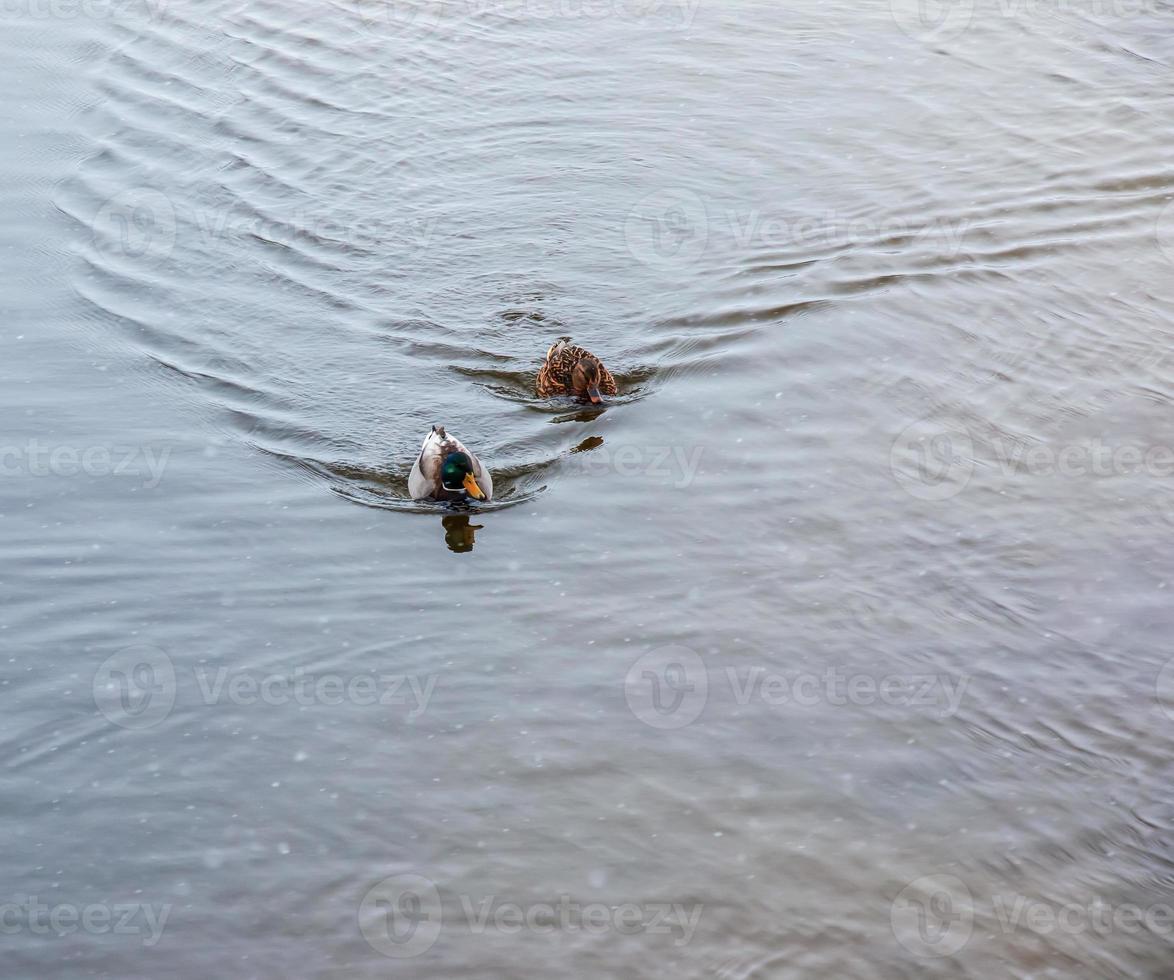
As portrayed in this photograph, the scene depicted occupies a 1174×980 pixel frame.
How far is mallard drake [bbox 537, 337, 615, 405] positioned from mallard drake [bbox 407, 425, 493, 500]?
48.2 inches

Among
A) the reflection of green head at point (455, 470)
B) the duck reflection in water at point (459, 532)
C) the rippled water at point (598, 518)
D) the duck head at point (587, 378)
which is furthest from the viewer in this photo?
the duck head at point (587, 378)

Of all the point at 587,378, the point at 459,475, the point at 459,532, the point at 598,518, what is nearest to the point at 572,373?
the point at 587,378

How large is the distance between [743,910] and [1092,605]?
11.5 feet

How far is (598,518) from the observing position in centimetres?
1049

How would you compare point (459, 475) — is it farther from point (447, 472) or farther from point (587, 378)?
point (587, 378)

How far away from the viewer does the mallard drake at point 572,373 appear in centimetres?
1131

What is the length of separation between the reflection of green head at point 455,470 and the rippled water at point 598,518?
0.43 m

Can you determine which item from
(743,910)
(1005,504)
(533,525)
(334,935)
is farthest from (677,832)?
(1005,504)

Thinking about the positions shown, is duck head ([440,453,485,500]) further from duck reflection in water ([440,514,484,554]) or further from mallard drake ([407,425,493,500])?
duck reflection in water ([440,514,484,554])

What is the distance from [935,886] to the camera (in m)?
7.50

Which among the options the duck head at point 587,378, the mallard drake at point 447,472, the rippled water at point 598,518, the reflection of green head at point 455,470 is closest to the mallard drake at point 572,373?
the duck head at point 587,378

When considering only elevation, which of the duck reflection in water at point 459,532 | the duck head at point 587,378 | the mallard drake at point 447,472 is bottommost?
the duck reflection in water at point 459,532

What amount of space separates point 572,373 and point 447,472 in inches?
63.7

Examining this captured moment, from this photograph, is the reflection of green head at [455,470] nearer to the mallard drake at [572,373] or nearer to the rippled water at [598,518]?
the rippled water at [598,518]
